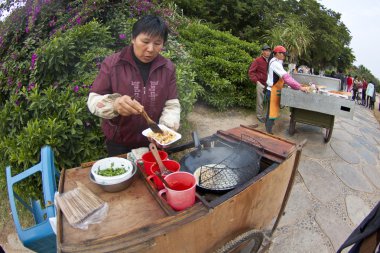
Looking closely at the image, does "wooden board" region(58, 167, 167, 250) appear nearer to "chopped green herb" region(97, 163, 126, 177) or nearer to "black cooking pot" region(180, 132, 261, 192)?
"chopped green herb" region(97, 163, 126, 177)

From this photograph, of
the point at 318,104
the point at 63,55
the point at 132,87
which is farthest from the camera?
the point at 318,104

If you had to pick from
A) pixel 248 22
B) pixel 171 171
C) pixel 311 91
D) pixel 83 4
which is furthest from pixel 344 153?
pixel 248 22

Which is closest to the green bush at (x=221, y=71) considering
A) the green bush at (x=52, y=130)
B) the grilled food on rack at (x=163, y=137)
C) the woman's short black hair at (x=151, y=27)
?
the green bush at (x=52, y=130)

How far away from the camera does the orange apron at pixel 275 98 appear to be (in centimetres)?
568

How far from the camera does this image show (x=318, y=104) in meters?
5.11

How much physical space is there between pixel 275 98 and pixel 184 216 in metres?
4.73

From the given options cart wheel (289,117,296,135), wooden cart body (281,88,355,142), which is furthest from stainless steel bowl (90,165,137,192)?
cart wheel (289,117,296,135)

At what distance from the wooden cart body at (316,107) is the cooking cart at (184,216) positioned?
Answer: 9.68 ft

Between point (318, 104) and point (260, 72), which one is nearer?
point (318, 104)

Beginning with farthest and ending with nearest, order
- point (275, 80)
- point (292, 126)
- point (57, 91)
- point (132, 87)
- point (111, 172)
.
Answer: point (292, 126) → point (275, 80) → point (57, 91) → point (132, 87) → point (111, 172)

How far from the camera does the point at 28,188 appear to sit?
341cm

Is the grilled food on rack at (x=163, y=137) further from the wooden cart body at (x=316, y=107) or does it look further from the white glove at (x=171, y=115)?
the wooden cart body at (x=316, y=107)

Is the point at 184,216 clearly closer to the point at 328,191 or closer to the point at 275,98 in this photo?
the point at 328,191

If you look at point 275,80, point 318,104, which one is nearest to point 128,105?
point 318,104
